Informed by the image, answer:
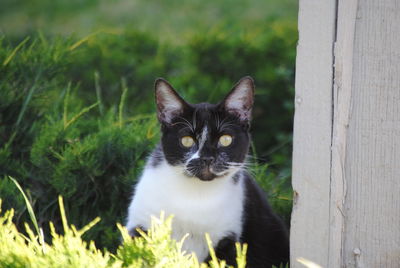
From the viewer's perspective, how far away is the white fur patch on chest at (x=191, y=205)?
264 cm

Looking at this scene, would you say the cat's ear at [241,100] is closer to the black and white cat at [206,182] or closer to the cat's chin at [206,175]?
the black and white cat at [206,182]

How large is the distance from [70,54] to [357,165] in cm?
204

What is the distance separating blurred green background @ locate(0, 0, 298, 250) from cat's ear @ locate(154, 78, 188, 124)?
48 cm

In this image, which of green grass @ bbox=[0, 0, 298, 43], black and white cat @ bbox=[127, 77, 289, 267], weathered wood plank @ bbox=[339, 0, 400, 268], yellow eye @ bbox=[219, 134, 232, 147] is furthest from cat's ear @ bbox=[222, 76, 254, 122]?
green grass @ bbox=[0, 0, 298, 43]

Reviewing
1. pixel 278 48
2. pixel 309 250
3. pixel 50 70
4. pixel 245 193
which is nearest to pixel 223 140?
pixel 245 193

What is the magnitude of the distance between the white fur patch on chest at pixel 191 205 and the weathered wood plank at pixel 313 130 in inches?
16.6

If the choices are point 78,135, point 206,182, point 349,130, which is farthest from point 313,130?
point 78,135

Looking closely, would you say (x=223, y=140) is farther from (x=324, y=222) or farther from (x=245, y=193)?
(x=324, y=222)

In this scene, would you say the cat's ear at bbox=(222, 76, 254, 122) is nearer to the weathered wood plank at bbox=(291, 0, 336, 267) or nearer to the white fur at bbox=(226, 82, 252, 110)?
the white fur at bbox=(226, 82, 252, 110)

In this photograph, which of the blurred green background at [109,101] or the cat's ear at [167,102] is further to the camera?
the blurred green background at [109,101]

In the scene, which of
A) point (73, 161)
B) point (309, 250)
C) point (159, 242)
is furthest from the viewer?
point (73, 161)

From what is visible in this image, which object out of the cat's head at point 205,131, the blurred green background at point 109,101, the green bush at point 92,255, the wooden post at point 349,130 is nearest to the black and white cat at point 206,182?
the cat's head at point 205,131

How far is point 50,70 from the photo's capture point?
3479mm

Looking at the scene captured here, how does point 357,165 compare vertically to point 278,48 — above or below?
below
